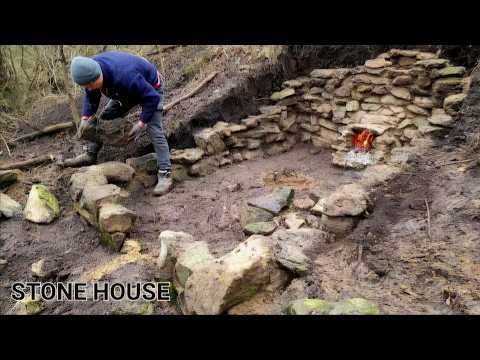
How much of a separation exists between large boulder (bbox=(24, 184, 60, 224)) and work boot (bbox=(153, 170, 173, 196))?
114cm

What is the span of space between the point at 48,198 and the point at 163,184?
1308 mm

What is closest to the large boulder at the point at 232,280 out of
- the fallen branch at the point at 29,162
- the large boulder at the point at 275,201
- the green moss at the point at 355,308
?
the green moss at the point at 355,308

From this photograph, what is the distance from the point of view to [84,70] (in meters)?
3.73

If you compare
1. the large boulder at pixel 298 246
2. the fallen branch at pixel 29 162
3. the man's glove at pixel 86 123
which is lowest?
the large boulder at pixel 298 246

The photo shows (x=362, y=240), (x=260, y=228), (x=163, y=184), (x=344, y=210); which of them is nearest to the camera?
(x=362, y=240)

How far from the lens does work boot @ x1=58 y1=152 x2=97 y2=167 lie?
16.1ft

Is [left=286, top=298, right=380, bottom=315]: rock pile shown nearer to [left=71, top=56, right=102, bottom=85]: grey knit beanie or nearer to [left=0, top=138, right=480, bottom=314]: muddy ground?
[left=0, top=138, right=480, bottom=314]: muddy ground

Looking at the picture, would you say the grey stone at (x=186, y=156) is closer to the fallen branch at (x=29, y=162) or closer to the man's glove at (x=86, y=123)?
the man's glove at (x=86, y=123)

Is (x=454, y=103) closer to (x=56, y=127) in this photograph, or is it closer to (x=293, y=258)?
(x=293, y=258)

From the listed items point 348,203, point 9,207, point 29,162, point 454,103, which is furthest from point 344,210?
point 29,162

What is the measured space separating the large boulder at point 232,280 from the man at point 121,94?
2.18 meters

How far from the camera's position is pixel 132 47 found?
725 centimetres

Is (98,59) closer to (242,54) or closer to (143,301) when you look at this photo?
(143,301)

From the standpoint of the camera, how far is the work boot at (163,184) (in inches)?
192
